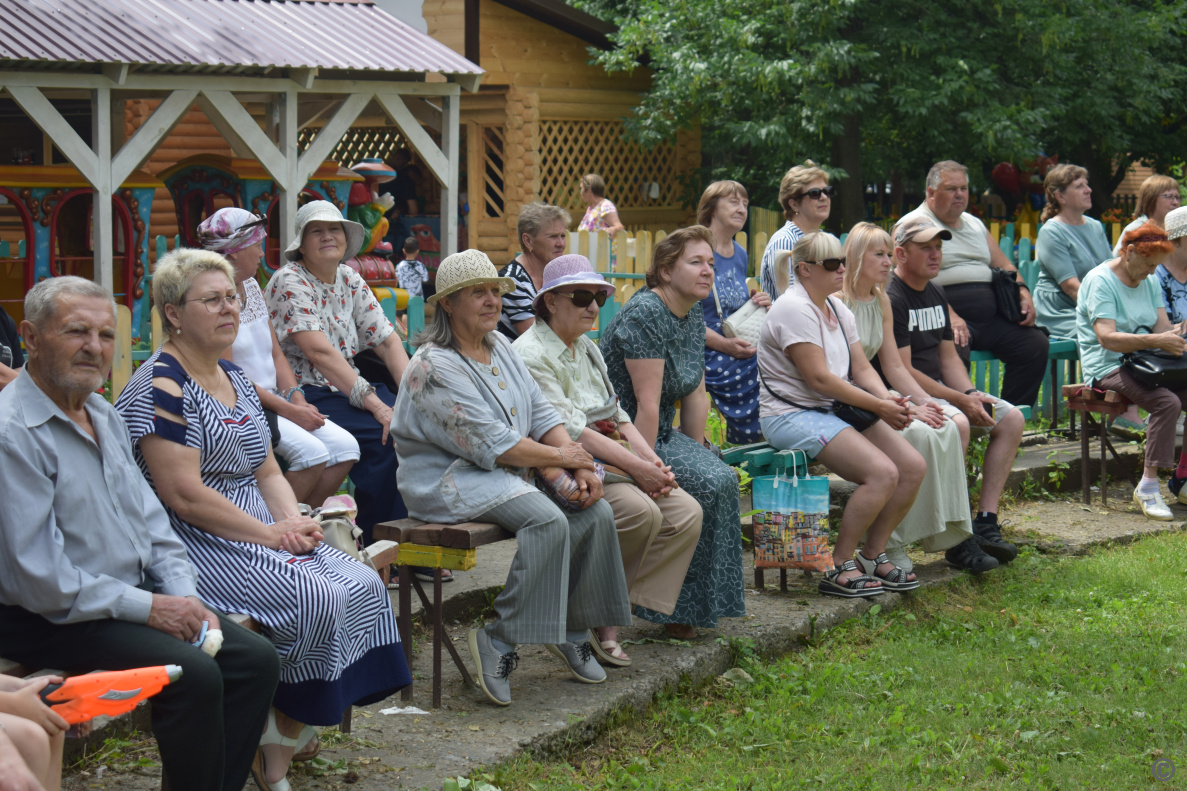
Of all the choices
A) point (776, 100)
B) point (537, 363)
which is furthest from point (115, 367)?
point (776, 100)

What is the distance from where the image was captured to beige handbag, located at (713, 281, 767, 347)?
6125 millimetres

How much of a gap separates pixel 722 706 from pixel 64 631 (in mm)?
2279

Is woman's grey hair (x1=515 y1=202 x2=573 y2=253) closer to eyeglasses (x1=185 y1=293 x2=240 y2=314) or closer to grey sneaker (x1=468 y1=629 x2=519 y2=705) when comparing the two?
grey sneaker (x1=468 y1=629 x2=519 y2=705)

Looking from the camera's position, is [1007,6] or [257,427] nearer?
[257,427]

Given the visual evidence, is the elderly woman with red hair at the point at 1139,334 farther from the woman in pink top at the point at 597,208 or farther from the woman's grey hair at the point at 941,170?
the woman in pink top at the point at 597,208

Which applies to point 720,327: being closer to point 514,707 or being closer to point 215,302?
point 514,707

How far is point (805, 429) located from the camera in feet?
17.5

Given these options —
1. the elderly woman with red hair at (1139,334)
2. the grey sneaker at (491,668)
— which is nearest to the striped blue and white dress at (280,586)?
the grey sneaker at (491,668)

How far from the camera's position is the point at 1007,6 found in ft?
46.2

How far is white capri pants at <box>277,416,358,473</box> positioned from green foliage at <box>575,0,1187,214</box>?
10.1 meters

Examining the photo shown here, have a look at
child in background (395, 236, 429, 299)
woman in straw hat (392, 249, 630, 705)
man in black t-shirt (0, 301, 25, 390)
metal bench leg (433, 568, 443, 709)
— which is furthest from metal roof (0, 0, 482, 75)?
metal bench leg (433, 568, 443, 709)

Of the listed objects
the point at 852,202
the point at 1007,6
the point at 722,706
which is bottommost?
the point at 722,706

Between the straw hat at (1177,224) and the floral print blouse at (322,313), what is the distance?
185 inches

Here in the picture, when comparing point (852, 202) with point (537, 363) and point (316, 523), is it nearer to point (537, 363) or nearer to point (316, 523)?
point (537, 363)
